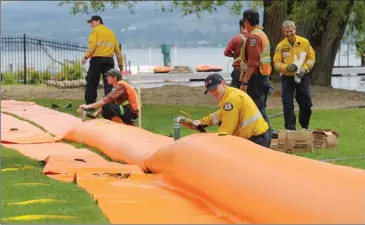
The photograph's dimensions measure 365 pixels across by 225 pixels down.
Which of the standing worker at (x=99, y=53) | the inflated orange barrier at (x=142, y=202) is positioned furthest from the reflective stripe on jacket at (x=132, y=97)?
the inflated orange barrier at (x=142, y=202)

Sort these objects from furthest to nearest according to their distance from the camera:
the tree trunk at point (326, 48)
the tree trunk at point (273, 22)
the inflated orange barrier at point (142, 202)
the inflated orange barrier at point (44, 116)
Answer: the tree trunk at point (326, 48) < the tree trunk at point (273, 22) < the inflated orange barrier at point (44, 116) < the inflated orange barrier at point (142, 202)

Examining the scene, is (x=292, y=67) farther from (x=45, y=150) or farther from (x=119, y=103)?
(x=45, y=150)

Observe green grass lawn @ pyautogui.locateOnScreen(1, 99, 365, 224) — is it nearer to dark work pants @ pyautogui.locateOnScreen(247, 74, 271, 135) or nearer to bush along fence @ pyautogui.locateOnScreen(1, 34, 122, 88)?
dark work pants @ pyautogui.locateOnScreen(247, 74, 271, 135)

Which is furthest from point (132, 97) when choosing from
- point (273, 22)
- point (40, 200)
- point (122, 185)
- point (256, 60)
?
point (273, 22)

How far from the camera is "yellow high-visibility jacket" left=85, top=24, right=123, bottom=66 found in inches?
607

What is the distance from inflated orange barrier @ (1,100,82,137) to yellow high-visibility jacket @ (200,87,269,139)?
15.5 feet

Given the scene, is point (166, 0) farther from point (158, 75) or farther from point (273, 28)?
point (158, 75)

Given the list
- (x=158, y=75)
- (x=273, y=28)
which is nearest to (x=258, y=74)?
(x=273, y=28)

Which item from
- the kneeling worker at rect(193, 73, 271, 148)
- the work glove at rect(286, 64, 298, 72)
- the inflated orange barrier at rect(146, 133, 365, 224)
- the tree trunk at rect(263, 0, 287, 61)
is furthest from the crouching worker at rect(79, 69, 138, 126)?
the tree trunk at rect(263, 0, 287, 61)

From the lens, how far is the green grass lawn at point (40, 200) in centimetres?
643

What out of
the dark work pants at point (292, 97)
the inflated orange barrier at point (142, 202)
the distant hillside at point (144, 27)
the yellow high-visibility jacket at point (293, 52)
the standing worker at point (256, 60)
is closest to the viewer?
the inflated orange barrier at point (142, 202)

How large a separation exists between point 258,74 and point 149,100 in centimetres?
877

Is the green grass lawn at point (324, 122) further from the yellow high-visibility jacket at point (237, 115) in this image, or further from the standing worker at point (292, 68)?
the yellow high-visibility jacket at point (237, 115)

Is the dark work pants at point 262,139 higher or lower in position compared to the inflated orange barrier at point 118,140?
higher
